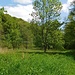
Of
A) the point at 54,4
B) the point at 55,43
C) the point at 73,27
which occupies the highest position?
the point at 54,4

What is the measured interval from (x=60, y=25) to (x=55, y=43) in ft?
11.3

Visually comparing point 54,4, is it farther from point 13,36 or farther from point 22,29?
point 22,29

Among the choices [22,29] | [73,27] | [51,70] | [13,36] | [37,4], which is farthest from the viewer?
[22,29]

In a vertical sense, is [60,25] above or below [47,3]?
below

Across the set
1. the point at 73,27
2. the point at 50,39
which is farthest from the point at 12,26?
the point at 73,27

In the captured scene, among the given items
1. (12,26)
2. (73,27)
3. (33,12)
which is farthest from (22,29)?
(73,27)

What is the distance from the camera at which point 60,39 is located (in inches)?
1893

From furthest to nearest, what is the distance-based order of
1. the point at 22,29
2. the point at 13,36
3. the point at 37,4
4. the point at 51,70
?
1. the point at 22,29
2. the point at 13,36
3. the point at 37,4
4. the point at 51,70

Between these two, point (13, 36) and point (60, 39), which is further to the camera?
point (13, 36)

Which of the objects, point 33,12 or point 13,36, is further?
point 13,36

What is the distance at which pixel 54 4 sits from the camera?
47188mm

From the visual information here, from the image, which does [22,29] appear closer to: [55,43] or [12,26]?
[12,26]

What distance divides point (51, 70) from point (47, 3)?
34351 millimetres

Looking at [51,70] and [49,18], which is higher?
[49,18]
